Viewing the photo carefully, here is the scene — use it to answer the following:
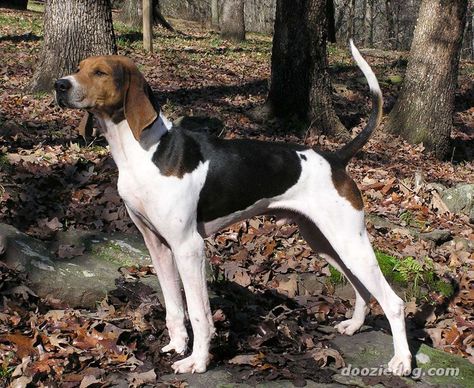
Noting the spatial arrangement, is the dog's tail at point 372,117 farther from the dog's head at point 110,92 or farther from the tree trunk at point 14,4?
the tree trunk at point 14,4

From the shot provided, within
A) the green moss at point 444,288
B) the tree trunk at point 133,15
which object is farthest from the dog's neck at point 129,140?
the tree trunk at point 133,15

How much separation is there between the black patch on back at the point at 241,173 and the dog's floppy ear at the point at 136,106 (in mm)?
484

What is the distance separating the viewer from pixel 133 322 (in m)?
4.59

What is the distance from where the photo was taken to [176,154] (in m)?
3.88

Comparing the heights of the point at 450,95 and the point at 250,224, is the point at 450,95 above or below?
above

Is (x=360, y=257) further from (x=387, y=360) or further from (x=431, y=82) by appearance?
(x=431, y=82)

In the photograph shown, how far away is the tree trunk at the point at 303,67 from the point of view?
991 centimetres

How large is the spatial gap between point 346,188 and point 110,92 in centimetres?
167

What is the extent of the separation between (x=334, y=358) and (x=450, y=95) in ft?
24.8

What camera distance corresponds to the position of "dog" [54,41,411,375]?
12.3 feet

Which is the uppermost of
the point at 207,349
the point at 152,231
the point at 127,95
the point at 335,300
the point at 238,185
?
the point at 127,95

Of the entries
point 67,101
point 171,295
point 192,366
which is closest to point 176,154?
point 67,101

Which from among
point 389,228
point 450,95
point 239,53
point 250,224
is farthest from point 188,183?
point 239,53

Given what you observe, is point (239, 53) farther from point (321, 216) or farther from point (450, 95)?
point (321, 216)
